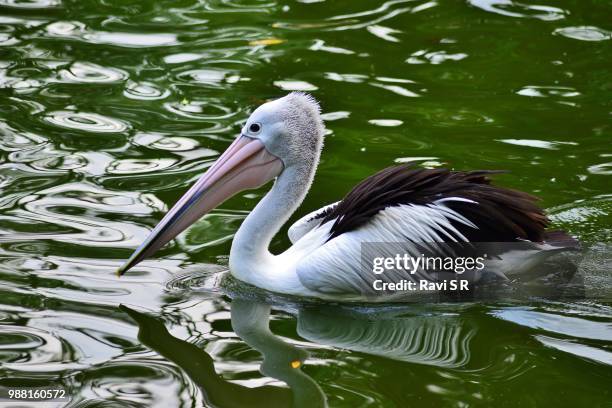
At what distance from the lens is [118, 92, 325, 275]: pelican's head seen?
5.61 metres

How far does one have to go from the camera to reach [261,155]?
570cm

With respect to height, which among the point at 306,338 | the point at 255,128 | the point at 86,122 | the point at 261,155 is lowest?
the point at 306,338

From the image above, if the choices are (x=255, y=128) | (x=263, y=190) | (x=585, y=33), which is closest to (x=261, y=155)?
(x=255, y=128)

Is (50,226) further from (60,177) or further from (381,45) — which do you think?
(381,45)

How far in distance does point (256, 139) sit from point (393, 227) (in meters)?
0.90

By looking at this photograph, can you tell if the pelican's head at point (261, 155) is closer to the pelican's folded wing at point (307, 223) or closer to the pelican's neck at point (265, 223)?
the pelican's neck at point (265, 223)

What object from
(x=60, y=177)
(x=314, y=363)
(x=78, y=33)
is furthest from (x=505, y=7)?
(x=314, y=363)

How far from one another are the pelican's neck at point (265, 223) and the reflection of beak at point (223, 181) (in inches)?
3.9

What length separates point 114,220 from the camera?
6.25 metres

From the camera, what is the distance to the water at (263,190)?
466 centimetres

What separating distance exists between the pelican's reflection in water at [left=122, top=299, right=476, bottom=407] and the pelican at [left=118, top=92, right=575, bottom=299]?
23 centimetres

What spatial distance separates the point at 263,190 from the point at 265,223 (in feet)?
3.51

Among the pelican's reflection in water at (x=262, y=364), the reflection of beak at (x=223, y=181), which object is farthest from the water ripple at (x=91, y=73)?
the pelican's reflection in water at (x=262, y=364)

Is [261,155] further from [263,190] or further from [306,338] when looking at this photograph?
[306,338]
